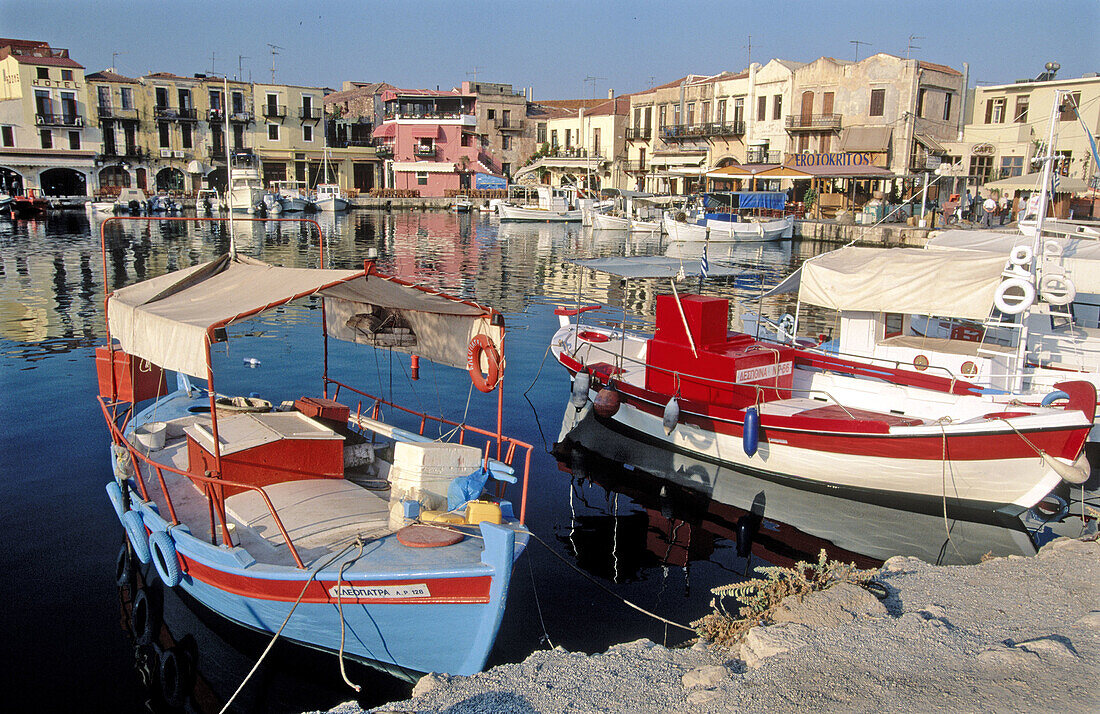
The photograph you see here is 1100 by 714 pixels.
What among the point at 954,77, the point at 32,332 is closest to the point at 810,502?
the point at 32,332

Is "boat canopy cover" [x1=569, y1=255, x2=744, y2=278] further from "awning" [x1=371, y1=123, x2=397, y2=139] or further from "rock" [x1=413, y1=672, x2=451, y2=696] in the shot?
"awning" [x1=371, y1=123, x2=397, y2=139]

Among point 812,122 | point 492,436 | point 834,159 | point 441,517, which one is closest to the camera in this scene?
point 441,517

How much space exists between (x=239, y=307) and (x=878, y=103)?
5156cm

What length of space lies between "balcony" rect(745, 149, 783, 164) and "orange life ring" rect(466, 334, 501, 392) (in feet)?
168

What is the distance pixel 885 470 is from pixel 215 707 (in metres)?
8.97

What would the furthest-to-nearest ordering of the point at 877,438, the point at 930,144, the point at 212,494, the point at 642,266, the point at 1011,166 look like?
the point at 930,144 → the point at 1011,166 → the point at 642,266 → the point at 877,438 → the point at 212,494

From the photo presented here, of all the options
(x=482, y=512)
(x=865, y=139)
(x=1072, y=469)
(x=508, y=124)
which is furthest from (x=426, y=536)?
(x=508, y=124)

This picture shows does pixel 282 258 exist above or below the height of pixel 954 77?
below

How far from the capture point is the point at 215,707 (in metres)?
7.20

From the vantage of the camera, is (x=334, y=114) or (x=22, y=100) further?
(x=334, y=114)

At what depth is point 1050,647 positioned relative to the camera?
5797 mm

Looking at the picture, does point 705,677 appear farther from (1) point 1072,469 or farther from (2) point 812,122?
(2) point 812,122

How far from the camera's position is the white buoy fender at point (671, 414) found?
40.1 ft

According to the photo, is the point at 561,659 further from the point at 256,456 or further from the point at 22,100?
the point at 22,100
